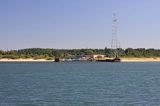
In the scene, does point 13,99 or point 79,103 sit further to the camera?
point 13,99

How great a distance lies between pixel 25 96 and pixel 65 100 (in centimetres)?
618

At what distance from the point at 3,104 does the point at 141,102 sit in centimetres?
1329

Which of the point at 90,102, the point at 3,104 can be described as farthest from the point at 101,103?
the point at 3,104

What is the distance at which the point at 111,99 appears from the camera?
157 ft

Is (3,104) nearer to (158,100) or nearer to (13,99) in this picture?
(13,99)

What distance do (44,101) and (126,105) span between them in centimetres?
846

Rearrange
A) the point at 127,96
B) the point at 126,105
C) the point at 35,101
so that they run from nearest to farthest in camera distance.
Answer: the point at 126,105 → the point at 35,101 → the point at 127,96

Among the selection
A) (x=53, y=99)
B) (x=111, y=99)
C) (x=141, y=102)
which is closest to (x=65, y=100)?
(x=53, y=99)

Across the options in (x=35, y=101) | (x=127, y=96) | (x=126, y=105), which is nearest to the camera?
(x=126, y=105)

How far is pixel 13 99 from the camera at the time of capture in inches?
1903

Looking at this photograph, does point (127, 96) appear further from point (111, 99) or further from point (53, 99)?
point (53, 99)

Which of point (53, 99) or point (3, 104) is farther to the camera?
point (53, 99)

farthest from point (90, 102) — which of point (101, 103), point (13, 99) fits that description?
point (13, 99)

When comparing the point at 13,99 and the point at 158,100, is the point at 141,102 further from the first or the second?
the point at 13,99
